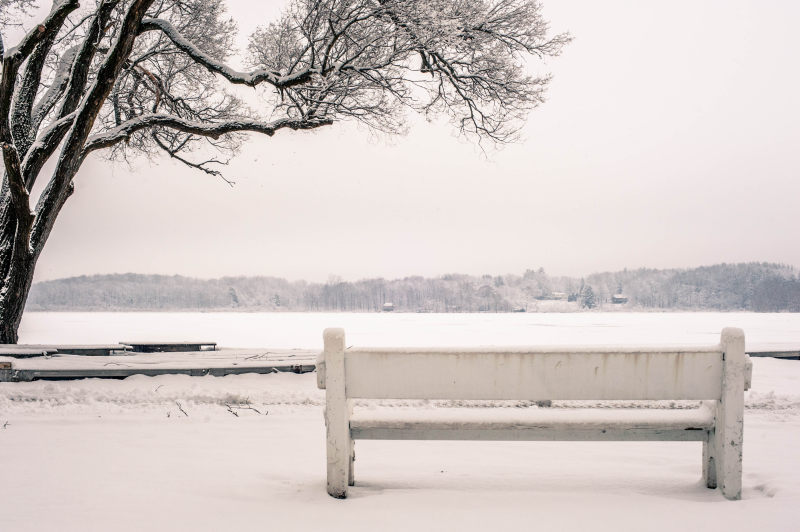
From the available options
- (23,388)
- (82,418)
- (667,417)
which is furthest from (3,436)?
(667,417)

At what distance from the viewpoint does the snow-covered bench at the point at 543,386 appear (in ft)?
11.2

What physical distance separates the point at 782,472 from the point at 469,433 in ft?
7.01

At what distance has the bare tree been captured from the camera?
1002cm

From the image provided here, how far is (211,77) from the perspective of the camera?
582 inches

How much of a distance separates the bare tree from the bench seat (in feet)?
27.3

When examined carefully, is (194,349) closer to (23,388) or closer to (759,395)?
(23,388)

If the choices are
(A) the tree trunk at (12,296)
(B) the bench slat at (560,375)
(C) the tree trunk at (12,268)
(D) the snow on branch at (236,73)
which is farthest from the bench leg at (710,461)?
(A) the tree trunk at (12,296)

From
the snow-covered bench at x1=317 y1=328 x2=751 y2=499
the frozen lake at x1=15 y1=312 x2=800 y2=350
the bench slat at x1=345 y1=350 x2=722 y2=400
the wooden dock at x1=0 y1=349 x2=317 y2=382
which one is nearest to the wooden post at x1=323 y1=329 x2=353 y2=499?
the snow-covered bench at x1=317 y1=328 x2=751 y2=499

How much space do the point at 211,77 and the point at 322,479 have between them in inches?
502

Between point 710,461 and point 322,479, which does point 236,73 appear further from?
point 710,461

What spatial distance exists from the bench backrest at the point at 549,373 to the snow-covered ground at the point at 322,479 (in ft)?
1.91

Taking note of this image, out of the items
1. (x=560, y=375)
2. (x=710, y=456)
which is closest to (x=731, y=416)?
(x=710, y=456)

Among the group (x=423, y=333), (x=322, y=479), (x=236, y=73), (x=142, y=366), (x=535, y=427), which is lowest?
(x=423, y=333)

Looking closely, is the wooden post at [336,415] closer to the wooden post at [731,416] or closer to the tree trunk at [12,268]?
the wooden post at [731,416]
